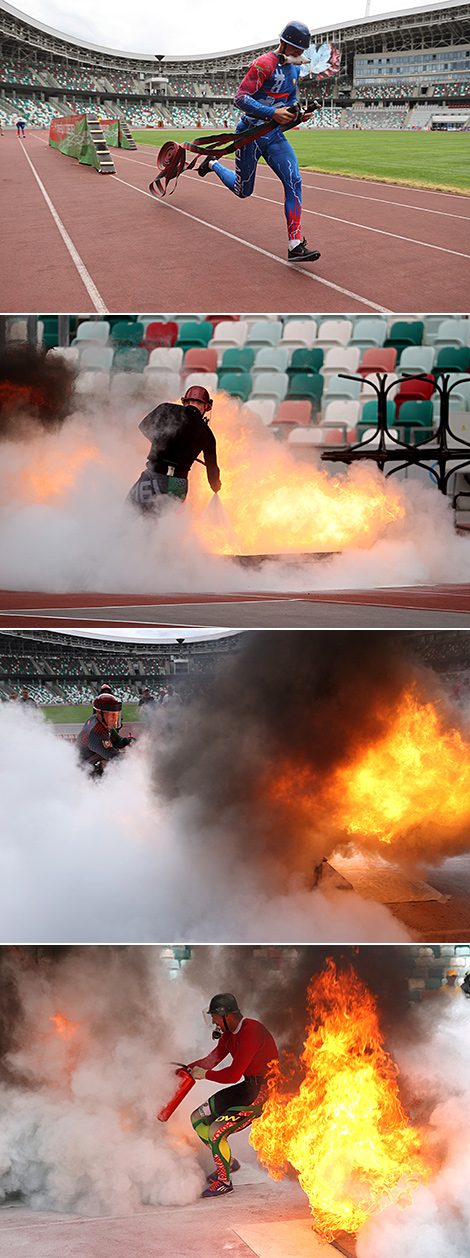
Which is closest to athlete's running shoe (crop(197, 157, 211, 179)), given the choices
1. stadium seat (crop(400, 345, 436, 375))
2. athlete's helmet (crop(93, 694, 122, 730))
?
stadium seat (crop(400, 345, 436, 375))

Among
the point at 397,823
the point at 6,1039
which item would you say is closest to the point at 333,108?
the point at 397,823

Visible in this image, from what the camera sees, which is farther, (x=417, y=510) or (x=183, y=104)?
(x=417, y=510)

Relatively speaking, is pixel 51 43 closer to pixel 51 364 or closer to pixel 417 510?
pixel 51 364

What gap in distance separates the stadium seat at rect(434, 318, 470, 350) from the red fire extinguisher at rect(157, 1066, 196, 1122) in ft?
A: 12.6

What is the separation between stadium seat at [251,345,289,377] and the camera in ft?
14.6

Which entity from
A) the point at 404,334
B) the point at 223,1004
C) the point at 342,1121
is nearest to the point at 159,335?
the point at 404,334

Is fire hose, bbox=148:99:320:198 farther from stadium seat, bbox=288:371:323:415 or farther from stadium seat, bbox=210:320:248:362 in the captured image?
stadium seat, bbox=288:371:323:415

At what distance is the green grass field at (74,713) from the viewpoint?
429 cm

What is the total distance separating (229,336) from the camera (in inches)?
175

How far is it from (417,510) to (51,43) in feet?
9.65

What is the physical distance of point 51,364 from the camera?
179 inches

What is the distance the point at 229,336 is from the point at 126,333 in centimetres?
52

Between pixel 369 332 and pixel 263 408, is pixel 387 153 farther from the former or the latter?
→ pixel 263 408

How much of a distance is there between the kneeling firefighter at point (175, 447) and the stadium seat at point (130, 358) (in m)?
0.24
